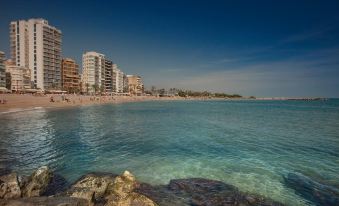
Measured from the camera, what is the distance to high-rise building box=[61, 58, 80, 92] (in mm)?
147500

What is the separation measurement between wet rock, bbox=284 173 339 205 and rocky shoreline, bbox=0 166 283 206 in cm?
187

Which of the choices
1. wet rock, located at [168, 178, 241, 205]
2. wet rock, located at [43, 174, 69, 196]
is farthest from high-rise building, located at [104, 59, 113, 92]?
wet rock, located at [168, 178, 241, 205]

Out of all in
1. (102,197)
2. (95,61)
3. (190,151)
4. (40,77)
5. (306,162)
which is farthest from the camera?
(95,61)

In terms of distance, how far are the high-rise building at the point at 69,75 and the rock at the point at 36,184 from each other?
14434 centimetres

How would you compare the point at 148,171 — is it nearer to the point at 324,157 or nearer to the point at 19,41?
the point at 324,157

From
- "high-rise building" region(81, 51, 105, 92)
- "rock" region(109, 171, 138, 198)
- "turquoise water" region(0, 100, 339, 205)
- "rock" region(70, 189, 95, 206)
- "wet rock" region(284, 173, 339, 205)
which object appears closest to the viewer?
"rock" region(70, 189, 95, 206)

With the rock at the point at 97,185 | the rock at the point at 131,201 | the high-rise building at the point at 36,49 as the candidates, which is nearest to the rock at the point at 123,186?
the rock at the point at 97,185

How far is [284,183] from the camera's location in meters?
11.8

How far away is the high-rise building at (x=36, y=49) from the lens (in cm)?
13125

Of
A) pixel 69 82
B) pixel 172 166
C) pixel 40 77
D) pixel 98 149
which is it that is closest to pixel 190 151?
pixel 172 166

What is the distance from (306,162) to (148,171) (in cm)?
1021

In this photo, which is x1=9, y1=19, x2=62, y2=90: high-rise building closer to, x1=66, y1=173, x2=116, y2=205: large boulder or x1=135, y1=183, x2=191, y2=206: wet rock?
x1=66, y1=173, x2=116, y2=205: large boulder

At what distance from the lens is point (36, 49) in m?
132

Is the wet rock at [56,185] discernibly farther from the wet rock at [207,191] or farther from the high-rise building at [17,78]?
the high-rise building at [17,78]
